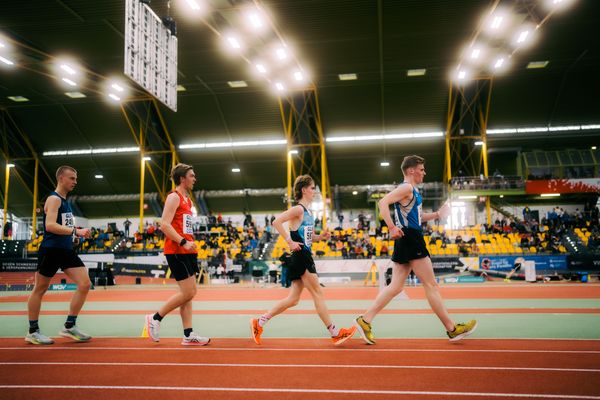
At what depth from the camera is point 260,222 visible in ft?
133

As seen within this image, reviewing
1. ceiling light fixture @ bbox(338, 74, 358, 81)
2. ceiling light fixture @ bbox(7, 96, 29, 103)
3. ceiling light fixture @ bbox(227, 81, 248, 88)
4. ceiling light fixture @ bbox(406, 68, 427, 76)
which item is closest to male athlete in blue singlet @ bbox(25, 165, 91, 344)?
ceiling light fixture @ bbox(338, 74, 358, 81)

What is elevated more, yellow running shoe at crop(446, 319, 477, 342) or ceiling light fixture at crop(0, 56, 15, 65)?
ceiling light fixture at crop(0, 56, 15, 65)

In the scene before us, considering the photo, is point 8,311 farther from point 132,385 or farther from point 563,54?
point 563,54

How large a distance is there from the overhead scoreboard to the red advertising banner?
83.8 feet

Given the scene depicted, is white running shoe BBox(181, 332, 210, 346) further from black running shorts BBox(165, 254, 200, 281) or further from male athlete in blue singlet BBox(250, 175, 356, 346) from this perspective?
black running shorts BBox(165, 254, 200, 281)

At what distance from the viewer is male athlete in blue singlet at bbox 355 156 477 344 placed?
18.4ft

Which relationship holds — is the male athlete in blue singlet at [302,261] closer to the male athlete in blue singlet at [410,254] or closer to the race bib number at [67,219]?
the male athlete in blue singlet at [410,254]

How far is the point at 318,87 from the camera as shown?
29.8m

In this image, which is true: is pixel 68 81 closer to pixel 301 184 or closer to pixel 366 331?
Result: pixel 301 184

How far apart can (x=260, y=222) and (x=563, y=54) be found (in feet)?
84.2

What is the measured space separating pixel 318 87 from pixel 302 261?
2528 centimetres

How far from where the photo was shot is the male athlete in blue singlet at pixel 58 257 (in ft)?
20.1

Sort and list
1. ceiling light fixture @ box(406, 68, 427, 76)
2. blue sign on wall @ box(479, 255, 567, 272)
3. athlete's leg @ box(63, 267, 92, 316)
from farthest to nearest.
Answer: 1. ceiling light fixture @ box(406, 68, 427, 76)
2. blue sign on wall @ box(479, 255, 567, 272)
3. athlete's leg @ box(63, 267, 92, 316)

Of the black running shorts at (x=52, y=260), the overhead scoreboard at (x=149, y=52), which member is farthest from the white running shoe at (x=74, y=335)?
the overhead scoreboard at (x=149, y=52)
